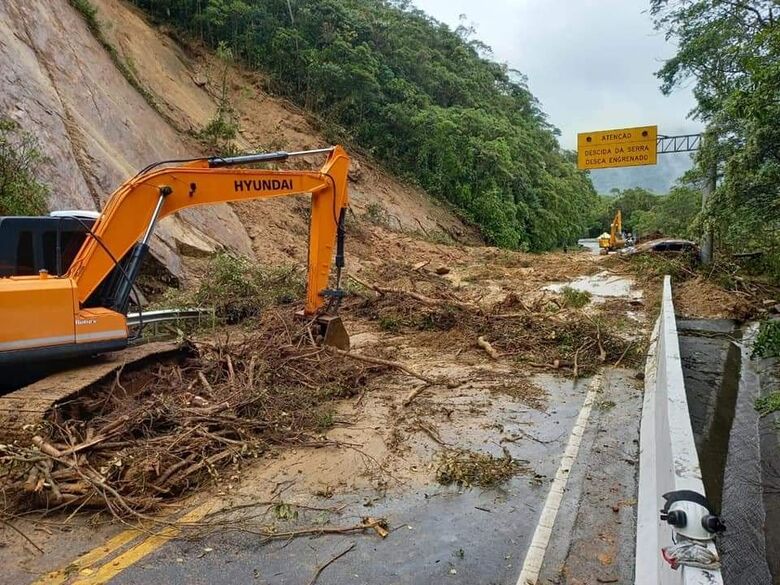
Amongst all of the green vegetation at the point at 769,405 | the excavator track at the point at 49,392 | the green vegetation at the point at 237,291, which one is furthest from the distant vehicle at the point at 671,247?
the excavator track at the point at 49,392

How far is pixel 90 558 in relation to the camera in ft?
13.1

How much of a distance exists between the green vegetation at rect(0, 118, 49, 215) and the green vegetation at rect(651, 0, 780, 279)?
11638mm

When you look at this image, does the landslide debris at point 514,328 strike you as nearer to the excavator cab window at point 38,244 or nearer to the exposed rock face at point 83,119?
the exposed rock face at point 83,119

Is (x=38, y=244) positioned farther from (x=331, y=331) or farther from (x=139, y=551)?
(x=331, y=331)

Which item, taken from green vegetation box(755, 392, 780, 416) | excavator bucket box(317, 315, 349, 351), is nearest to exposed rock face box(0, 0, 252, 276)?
excavator bucket box(317, 315, 349, 351)

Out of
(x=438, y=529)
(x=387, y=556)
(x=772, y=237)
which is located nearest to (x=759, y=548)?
(x=438, y=529)

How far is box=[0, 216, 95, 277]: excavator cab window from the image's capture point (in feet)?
19.9

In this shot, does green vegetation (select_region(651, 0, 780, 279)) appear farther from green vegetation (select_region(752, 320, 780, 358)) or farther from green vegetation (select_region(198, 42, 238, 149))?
green vegetation (select_region(198, 42, 238, 149))

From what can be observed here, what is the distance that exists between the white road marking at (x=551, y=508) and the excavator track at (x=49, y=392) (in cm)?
402

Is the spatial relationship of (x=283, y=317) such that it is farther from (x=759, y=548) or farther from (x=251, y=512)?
(x=759, y=548)

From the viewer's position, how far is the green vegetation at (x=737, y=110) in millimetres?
9000

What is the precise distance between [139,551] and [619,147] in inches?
1082

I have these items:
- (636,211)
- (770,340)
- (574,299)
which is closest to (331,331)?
(770,340)

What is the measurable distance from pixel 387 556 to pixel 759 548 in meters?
2.89
